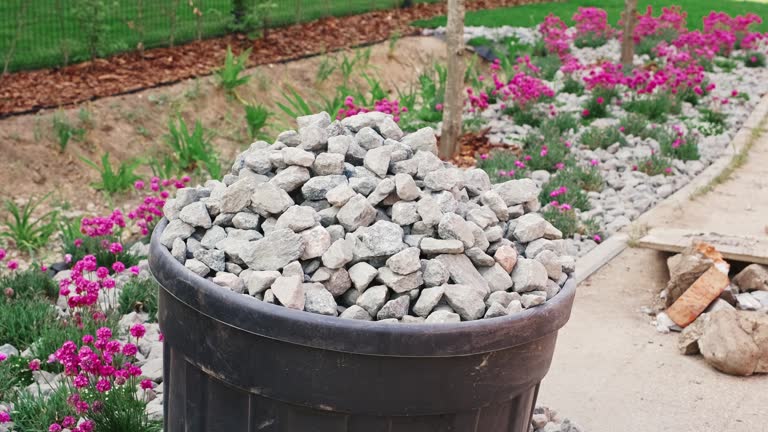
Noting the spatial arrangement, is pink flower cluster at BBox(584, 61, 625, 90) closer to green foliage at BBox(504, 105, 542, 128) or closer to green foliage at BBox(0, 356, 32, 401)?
green foliage at BBox(504, 105, 542, 128)

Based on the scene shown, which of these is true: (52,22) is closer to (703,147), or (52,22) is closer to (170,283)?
(703,147)

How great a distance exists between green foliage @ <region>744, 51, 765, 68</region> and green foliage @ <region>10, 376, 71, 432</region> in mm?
9066

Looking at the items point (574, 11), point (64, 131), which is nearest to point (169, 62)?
point (64, 131)

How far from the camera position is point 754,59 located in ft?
32.4

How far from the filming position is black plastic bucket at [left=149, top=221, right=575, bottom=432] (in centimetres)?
185

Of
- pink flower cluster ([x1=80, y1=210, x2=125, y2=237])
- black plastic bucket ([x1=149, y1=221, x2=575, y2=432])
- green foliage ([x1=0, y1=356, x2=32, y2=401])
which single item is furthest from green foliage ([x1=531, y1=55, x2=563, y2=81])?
black plastic bucket ([x1=149, y1=221, x2=575, y2=432])

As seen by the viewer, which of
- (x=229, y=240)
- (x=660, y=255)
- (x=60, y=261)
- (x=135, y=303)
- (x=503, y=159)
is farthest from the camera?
(x=503, y=159)

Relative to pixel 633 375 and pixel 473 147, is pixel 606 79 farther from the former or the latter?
pixel 633 375

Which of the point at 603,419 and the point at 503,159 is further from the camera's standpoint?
the point at 503,159

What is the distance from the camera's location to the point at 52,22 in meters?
7.79

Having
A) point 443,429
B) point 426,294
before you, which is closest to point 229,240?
point 426,294

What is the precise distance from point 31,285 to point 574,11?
403 inches

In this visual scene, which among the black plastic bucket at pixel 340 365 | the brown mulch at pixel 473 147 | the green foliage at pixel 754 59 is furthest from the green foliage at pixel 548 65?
the black plastic bucket at pixel 340 365

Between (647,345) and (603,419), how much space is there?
792 mm
